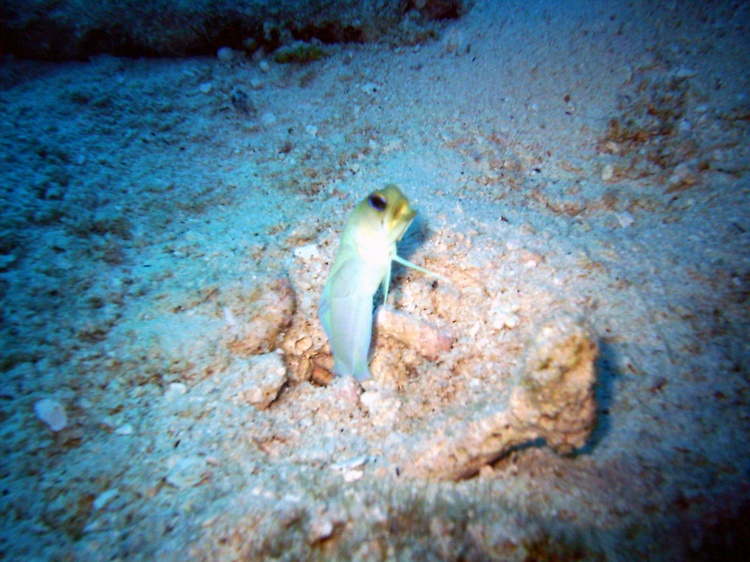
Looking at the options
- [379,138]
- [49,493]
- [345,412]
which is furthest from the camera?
[379,138]

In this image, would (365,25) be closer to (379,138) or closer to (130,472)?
(379,138)

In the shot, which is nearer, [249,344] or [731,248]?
[731,248]

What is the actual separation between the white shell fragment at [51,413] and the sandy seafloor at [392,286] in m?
0.04

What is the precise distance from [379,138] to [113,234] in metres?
2.69

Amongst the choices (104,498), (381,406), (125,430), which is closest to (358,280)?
(381,406)

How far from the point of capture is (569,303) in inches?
83.9

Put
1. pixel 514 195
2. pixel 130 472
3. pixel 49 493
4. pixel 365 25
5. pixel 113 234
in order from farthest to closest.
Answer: pixel 365 25 → pixel 514 195 → pixel 113 234 → pixel 130 472 → pixel 49 493

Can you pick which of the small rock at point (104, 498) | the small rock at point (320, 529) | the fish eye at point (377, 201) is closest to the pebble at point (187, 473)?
the small rock at point (104, 498)

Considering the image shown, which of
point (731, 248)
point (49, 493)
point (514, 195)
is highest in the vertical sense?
point (514, 195)

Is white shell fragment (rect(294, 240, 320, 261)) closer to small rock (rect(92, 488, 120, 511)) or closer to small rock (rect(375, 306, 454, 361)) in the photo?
small rock (rect(375, 306, 454, 361))

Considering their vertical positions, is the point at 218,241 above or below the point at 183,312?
above

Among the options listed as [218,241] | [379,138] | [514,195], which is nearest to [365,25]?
[379,138]

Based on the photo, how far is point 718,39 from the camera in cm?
333

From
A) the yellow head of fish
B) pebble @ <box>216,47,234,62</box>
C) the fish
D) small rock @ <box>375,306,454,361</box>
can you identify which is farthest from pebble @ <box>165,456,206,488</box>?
pebble @ <box>216,47,234,62</box>
